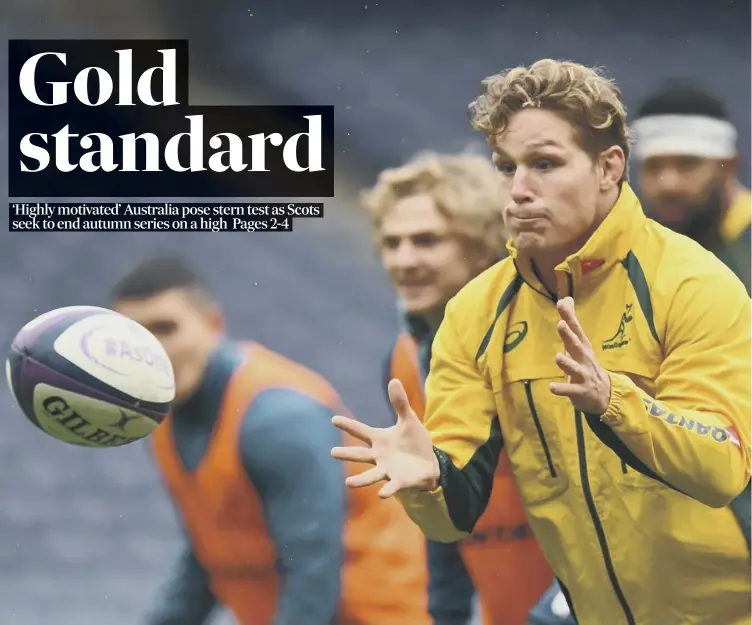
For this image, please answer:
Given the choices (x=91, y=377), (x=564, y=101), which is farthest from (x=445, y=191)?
(x=91, y=377)

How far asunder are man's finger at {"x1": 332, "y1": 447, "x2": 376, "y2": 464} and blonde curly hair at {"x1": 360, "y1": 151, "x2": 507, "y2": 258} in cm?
66

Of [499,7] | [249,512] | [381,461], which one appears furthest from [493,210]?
[249,512]

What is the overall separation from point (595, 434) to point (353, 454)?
62cm

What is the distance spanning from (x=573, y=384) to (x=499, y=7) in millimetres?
1182

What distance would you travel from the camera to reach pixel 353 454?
2.73 m

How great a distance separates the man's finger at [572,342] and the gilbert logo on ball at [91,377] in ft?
3.41

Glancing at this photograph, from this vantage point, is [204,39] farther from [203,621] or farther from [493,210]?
[203,621]

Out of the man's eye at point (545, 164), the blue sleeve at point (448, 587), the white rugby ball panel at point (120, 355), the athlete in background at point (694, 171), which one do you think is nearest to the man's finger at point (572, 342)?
the man's eye at point (545, 164)

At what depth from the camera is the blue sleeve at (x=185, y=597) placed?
317cm

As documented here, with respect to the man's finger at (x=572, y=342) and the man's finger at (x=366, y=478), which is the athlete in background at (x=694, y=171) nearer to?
the man's finger at (x=572, y=342)

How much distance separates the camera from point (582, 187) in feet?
9.91

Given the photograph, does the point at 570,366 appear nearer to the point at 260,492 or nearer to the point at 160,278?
the point at 260,492

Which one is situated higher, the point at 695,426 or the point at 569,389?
the point at 569,389

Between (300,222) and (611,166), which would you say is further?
(300,222)
